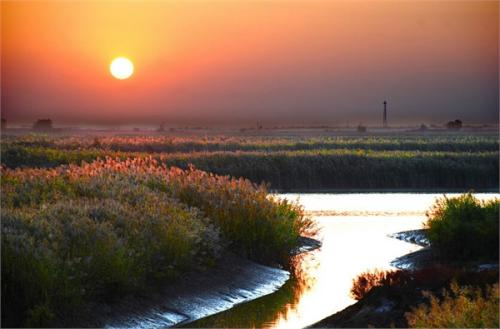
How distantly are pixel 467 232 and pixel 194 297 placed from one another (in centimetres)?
773

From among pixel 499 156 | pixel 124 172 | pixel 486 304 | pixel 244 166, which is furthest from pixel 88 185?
pixel 499 156

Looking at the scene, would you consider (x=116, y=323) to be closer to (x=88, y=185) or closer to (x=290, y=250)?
(x=88, y=185)

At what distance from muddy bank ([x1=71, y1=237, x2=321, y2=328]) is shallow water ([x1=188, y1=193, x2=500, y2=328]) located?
0.33m

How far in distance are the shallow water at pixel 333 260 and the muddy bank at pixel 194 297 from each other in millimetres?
333

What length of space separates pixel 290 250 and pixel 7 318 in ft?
40.1

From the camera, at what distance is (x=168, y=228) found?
67.2ft

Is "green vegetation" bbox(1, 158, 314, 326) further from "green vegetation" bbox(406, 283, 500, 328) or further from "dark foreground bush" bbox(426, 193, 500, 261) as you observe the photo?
"green vegetation" bbox(406, 283, 500, 328)

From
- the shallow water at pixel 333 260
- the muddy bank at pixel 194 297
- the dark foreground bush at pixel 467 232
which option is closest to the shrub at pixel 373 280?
the shallow water at pixel 333 260

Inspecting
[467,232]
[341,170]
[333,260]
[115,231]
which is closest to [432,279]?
[115,231]

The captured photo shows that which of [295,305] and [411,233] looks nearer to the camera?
[295,305]

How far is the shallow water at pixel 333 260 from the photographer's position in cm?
1970

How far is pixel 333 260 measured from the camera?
27.7 metres

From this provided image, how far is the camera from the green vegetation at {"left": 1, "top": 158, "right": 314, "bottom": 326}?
1625 centimetres

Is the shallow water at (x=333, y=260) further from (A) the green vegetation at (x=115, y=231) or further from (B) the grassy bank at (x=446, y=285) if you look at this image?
(A) the green vegetation at (x=115, y=231)
